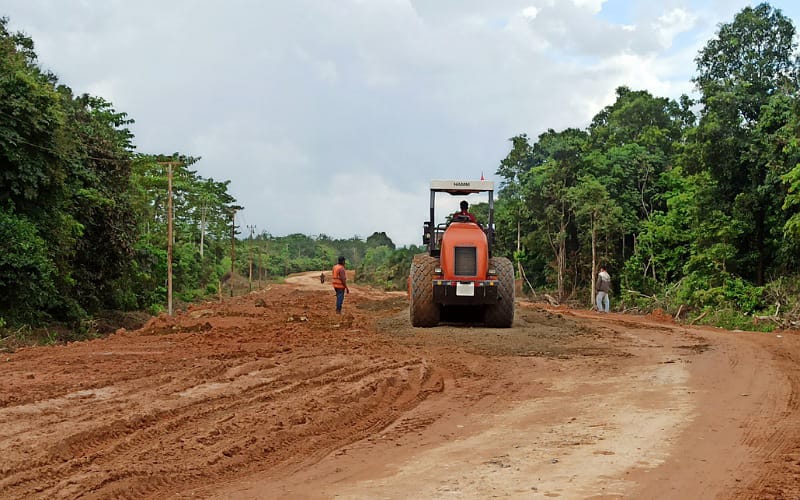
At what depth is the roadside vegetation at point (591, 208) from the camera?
1967cm

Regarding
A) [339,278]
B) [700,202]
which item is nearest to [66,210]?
[339,278]

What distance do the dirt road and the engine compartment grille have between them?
2.83 metres

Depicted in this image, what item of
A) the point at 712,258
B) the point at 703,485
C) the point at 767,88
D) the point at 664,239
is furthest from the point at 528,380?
the point at 664,239

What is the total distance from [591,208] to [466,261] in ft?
67.4

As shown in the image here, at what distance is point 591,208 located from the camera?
33.9 metres

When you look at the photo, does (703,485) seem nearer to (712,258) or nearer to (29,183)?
(29,183)

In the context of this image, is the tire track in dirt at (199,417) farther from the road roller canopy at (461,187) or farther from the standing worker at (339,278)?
the standing worker at (339,278)

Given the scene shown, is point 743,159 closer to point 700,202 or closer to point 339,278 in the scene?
point 700,202

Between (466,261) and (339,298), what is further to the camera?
(339,298)

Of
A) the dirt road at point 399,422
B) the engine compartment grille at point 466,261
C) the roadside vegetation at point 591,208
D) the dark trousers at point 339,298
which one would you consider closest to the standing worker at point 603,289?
the roadside vegetation at point 591,208

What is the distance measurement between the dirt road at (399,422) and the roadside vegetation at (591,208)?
9.41 meters

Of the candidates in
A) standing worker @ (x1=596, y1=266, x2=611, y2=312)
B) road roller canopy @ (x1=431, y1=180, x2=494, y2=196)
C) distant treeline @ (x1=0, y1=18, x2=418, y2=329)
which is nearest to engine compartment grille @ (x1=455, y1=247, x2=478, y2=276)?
road roller canopy @ (x1=431, y1=180, x2=494, y2=196)

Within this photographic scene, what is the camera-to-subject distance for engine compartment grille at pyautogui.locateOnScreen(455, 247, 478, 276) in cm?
1497

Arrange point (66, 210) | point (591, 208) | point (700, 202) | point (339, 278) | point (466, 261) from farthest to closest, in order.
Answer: point (591, 208) < point (700, 202) < point (66, 210) < point (339, 278) < point (466, 261)
